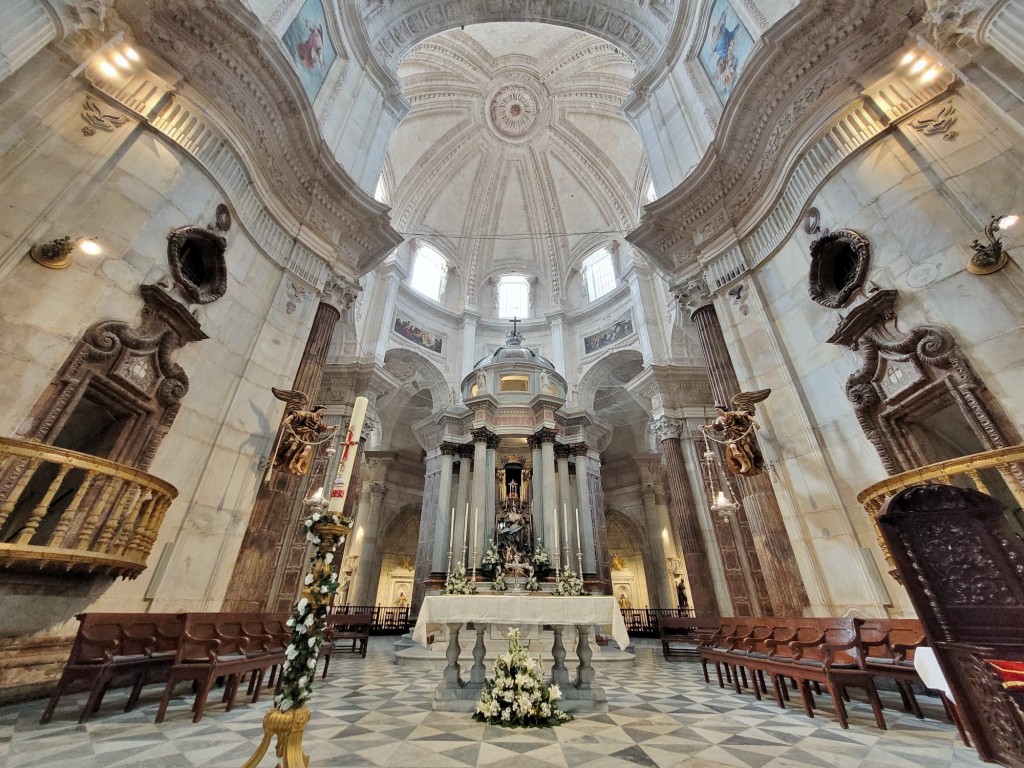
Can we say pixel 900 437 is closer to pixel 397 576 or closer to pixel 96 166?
pixel 96 166

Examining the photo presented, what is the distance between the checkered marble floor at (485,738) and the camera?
9.56ft

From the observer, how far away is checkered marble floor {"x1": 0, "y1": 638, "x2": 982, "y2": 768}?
291 centimetres

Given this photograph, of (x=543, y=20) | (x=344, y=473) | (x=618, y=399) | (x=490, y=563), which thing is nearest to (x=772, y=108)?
(x=344, y=473)

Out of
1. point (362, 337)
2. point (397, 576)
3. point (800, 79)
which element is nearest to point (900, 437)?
point (800, 79)

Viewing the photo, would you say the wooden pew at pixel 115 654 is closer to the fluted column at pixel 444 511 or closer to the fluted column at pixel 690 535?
the fluted column at pixel 444 511

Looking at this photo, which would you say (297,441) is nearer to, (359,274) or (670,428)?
(359,274)

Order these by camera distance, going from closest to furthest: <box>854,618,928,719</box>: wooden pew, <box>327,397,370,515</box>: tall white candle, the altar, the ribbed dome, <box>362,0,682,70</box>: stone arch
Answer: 1. <box>327,397,370,515</box>: tall white candle
2. <box>854,618,928,719</box>: wooden pew
3. the altar
4. <box>362,0,682,70</box>: stone arch
5. the ribbed dome

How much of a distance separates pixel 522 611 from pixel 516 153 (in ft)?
80.9

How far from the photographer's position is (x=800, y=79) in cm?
753

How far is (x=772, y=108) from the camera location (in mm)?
8008

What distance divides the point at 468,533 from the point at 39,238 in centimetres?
1191

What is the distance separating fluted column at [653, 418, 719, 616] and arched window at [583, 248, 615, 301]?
33.3 feet

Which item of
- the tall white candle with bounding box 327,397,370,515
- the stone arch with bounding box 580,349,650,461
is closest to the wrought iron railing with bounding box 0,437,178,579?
the tall white candle with bounding box 327,397,370,515

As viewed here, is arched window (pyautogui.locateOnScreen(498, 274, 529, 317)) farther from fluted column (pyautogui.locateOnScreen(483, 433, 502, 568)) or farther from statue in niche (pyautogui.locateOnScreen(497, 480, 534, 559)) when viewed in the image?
statue in niche (pyautogui.locateOnScreen(497, 480, 534, 559))
